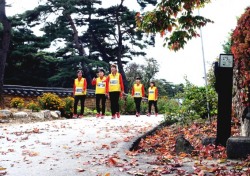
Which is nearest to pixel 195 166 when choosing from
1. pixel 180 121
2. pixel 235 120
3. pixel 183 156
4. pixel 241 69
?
pixel 183 156

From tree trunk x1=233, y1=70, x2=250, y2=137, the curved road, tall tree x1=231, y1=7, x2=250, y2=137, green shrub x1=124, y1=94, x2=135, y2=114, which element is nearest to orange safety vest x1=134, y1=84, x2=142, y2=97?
green shrub x1=124, y1=94, x2=135, y2=114

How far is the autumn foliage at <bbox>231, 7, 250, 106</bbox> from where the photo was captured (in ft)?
19.0

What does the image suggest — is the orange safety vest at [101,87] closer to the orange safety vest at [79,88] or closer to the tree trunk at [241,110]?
the orange safety vest at [79,88]

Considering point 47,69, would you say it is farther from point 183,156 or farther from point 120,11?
point 183,156

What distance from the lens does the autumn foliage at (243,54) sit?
5805mm

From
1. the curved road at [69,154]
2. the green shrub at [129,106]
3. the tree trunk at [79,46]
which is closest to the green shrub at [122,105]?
the green shrub at [129,106]

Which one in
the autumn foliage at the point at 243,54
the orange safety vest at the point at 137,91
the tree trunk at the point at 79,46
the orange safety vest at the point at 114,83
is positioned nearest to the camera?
the autumn foliage at the point at 243,54

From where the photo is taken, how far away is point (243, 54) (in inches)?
233

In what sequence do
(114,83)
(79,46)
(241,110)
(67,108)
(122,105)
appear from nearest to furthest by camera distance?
(241,110) < (114,83) < (67,108) < (122,105) < (79,46)

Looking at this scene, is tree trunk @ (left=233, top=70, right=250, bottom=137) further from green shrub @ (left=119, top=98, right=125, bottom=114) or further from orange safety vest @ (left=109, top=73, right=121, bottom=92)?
green shrub @ (left=119, top=98, right=125, bottom=114)

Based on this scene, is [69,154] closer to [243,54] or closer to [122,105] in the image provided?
[243,54]

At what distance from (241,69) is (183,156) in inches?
76.6

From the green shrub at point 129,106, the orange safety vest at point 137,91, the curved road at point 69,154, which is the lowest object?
the curved road at point 69,154

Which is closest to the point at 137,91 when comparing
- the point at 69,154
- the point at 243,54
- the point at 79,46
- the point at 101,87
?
the point at 101,87
